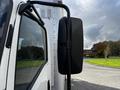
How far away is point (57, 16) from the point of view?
4.36 metres

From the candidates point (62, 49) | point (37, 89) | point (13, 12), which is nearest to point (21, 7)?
point (13, 12)

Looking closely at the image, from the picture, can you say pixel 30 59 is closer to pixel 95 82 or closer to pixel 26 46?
pixel 26 46

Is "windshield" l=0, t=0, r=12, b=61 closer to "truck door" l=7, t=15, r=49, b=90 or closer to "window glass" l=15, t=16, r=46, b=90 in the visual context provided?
"truck door" l=7, t=15, r=49, b=90

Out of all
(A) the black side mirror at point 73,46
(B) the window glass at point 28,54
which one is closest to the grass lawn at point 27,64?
(B) the window glass at point 28,54

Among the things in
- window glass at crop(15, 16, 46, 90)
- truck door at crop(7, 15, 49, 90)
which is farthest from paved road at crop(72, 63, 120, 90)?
window glass at crop(15, 16, 46, 90)

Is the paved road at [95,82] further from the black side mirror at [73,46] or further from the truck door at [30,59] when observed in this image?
the black side mirror at [73,46]

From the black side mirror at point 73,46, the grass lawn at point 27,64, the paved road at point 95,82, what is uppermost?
the black side mirror at point 73,46

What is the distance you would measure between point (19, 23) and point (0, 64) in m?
0.41

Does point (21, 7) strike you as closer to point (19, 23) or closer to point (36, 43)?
point (19, 23)

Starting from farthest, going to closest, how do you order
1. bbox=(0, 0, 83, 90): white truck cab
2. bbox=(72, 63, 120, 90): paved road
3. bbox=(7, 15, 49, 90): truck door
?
bbox=(72, 63, 120, 90): paved road < bbox=(7, 15, 49, 90): truck door < bbox=(0, 0, 83, 90): white truck cab

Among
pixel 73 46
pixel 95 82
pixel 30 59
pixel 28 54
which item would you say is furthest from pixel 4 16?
pixel 95 82

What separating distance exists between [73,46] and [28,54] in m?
0.54

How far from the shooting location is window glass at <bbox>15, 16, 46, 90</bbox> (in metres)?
2.28

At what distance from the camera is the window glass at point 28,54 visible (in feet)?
7.49
